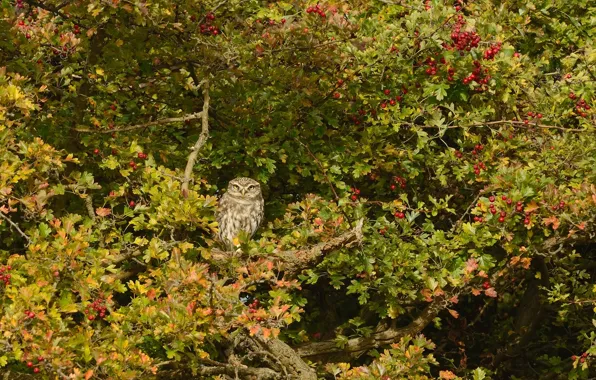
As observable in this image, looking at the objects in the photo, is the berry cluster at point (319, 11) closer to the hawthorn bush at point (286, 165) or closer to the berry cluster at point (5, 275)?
the hawthorn bush at point (286, 165)

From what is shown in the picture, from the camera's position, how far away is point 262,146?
7.59 meters

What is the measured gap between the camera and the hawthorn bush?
6359 mm

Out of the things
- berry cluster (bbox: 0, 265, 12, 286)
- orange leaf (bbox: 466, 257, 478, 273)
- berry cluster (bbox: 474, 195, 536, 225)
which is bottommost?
berry cluster (bbox: 0, 265, 12, 286)

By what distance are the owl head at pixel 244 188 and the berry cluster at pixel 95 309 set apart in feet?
5.73

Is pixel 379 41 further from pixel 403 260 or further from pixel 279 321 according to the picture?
pixel 279 321

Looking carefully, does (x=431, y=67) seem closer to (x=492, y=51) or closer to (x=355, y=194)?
(x=492, y=51)

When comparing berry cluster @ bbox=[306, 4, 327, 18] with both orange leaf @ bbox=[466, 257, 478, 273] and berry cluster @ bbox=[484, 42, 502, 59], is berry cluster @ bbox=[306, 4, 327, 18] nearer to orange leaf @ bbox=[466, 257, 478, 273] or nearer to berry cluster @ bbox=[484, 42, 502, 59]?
berry cluster @ bbox=[484, 42, 502, 59]

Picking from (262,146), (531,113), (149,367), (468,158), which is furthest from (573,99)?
(149,367)

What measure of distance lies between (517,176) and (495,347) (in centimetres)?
301

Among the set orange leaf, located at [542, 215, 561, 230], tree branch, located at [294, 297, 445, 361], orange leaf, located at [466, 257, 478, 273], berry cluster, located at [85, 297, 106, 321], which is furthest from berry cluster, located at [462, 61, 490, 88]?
berry cluster, located at [85, 297, 106, 321]

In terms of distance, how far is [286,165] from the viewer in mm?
7992

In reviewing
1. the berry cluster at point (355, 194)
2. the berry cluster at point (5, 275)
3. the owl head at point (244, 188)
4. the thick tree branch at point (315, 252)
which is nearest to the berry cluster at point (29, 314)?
the berry cluster at point (5, 275)

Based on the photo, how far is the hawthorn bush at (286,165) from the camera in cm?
636

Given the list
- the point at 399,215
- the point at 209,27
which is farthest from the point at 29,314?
the point at 399,215
